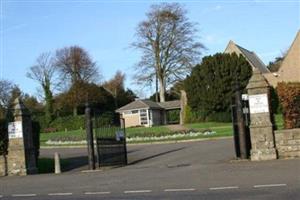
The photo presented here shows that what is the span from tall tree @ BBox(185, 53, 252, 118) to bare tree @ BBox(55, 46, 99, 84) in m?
32.0

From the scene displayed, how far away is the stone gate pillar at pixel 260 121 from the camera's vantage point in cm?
1775

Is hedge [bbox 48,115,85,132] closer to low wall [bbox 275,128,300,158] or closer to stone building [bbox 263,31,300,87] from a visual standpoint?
stone building [bbox 263,31,300,87]

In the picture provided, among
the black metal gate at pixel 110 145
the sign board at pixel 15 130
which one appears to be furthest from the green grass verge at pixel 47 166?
the black metal gate at pixel 110 145

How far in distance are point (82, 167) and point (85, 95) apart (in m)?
60.5

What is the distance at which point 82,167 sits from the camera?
2283 cm

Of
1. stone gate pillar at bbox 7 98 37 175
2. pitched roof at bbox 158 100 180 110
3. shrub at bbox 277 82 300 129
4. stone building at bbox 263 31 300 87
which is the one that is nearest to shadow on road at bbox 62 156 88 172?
stone gate pillar at bbox 7 98 37 175

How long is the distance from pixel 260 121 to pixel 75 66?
2974 inches

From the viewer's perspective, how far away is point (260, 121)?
17938 mm

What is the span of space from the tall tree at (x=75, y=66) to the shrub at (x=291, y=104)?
71098 millimetres

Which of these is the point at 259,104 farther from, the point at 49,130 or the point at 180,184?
the point at 49,130

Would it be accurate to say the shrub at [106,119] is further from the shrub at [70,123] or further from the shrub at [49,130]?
the shrub at [49,130]

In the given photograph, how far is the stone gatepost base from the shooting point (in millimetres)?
17641

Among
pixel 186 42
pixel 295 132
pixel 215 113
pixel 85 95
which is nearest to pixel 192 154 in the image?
pixel 295 132

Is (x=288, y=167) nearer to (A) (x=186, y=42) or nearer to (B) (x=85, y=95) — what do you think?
(A) (x=186, y=42)
